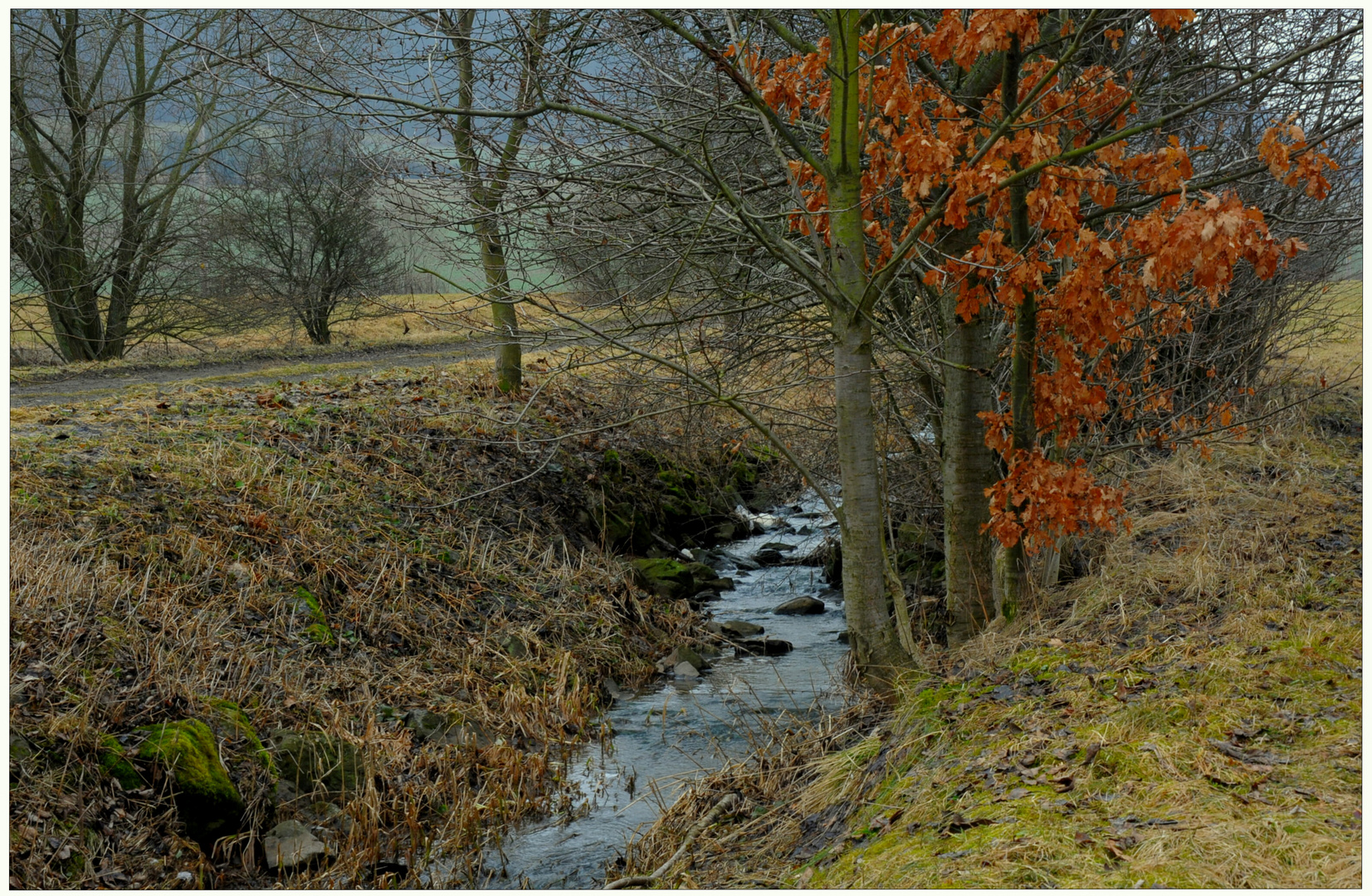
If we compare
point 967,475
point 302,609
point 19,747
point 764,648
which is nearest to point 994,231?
point 967,475

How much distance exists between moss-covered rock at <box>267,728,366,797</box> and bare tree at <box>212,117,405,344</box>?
1434 cm

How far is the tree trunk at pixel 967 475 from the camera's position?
6539mm

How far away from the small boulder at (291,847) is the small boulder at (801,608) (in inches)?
221

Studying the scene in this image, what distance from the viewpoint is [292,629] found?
21.4 ft

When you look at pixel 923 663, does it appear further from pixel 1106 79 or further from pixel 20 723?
pixel 20 723

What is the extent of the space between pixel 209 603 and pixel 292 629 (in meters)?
0.56

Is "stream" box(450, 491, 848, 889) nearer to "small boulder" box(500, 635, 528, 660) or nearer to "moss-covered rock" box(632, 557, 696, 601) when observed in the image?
"moss-covered rock" box(632, 557, 696, 601)

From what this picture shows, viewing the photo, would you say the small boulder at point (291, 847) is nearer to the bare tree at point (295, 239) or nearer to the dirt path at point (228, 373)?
the dirt path at point (228, 373)

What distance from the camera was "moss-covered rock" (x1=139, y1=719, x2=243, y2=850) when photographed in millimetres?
4762

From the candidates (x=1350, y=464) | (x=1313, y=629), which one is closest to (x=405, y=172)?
(x=1313, y=629)

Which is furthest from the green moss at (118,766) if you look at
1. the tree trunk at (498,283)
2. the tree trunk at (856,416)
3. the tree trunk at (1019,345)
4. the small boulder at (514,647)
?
the tree trunk at (1019,345)

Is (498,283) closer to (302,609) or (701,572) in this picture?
(302,609)

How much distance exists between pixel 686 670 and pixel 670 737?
4.54ft

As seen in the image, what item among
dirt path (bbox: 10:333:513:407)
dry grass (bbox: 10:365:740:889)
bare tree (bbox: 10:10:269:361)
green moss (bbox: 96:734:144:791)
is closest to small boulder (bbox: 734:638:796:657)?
dry grass (bbox: 10:365:740:889)
